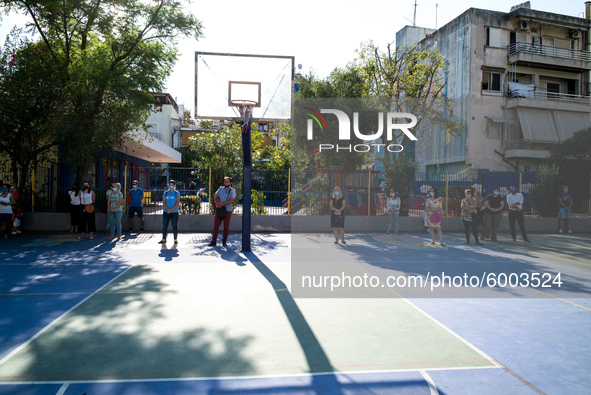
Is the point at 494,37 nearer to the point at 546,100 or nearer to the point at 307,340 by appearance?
the point at 546,100

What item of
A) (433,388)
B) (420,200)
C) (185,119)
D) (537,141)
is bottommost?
(433,388)

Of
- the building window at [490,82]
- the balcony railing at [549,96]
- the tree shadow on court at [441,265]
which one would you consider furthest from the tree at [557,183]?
the building window at [490,82]

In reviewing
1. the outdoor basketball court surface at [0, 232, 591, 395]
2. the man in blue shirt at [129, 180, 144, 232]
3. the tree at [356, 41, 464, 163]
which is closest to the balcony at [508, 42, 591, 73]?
the tree at [356, 41, 464, 163]

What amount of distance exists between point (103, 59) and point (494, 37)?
89.2 feet

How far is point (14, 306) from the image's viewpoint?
19.8ft

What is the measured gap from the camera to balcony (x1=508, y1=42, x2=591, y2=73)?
29891mm

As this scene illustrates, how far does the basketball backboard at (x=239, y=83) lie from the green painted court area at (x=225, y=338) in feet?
23.7

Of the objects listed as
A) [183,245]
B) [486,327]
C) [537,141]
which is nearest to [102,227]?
[183,245]

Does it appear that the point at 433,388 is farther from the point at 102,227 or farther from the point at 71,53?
the point at 71,53

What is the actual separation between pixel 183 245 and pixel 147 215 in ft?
14.5

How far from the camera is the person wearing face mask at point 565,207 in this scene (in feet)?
58.6

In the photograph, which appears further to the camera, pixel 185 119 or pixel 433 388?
pixel 185 119

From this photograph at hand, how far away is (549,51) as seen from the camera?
31.3m

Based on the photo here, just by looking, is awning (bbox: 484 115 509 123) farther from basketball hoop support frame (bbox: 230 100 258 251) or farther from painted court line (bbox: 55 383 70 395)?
painted court line (bbox: 55 383 70 395)
